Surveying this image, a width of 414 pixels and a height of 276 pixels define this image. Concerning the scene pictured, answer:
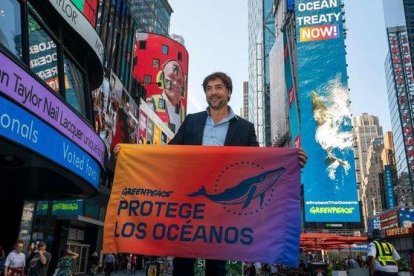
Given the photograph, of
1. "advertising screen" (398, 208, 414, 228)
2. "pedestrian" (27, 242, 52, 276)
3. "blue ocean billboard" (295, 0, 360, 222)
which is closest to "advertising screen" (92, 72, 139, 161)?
"pedestrian" (27, 242, 52, 276)

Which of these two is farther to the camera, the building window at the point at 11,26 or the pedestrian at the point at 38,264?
the pedestrian at the point at 38,264

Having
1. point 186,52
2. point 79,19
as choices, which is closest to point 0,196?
point 79,19

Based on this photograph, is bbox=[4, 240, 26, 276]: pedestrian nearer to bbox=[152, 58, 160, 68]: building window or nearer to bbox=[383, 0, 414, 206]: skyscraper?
bbox=[152, 58, 160, 68]: building window

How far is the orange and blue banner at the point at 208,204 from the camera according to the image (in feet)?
12.7

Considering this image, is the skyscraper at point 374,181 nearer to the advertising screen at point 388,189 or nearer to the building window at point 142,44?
the advertising screen at point 388,189

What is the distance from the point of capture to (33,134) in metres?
7.30

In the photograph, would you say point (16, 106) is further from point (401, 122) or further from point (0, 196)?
point (401, 122)

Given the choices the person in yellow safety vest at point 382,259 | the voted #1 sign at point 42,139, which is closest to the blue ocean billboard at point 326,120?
the person in yellow safety vest at point 382,259

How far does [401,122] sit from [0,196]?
331 ft

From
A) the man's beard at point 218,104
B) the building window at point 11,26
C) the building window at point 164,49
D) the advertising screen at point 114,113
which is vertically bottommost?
the man's beard at point 218,104

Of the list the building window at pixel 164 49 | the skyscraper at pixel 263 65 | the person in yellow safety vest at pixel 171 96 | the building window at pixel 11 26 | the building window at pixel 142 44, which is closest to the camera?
the building window at pixel 11 26

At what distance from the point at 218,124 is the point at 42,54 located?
19.8 feet

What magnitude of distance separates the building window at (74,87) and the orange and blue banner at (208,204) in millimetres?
6168

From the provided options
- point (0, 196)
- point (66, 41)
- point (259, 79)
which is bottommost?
point (0, 196)
